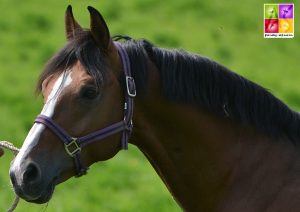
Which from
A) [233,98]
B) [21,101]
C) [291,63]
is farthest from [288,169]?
[291,63]

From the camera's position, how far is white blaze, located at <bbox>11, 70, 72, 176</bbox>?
398cm

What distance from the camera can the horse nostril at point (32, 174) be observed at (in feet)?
13.0

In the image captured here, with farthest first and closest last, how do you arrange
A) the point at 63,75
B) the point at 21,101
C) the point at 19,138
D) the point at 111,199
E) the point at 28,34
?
the point at 28,34
the point at 21,101
the point at 19,138
the point at 111,199
the point at 63,75

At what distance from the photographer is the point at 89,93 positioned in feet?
13.5

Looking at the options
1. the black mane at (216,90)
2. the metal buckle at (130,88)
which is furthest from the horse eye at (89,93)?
the black mane at (216,90)

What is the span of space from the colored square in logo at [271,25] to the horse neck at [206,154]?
3756mm

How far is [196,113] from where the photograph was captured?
14.3 feet

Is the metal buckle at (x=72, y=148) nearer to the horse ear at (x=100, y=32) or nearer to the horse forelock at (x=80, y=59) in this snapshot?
the horse forelock at (x=80, y=59)

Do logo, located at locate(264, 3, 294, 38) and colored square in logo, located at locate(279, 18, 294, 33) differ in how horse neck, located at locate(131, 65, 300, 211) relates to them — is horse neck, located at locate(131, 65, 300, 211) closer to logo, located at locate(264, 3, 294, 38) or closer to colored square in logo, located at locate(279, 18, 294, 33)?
logo, located at locate(264, 3, 294, 38)

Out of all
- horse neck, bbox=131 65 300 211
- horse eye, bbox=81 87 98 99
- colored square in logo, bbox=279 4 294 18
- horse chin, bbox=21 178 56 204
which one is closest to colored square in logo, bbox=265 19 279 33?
colored square in logo, bbox=279 4 294 18

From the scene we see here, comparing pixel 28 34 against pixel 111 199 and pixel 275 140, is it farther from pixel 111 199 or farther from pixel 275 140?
pixel 275 140

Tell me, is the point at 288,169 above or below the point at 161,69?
below

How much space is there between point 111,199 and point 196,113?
4.55m

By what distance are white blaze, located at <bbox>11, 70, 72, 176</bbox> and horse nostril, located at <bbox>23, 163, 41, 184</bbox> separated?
1.9 inches
